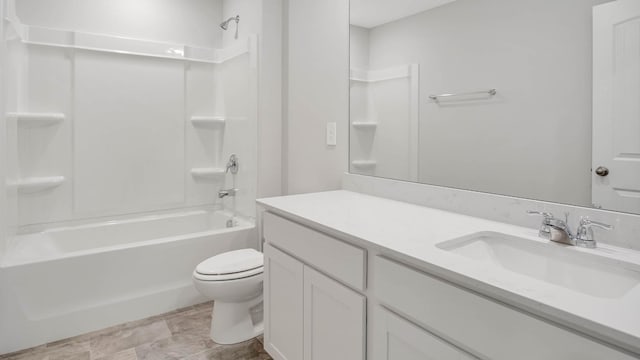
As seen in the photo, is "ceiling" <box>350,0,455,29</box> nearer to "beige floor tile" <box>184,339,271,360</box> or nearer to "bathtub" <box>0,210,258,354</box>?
"bathtub" <box>0,210,258,354</box>

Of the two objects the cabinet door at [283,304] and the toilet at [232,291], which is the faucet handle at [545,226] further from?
the toilet at [232,291]

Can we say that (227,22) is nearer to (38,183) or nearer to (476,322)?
(38,183)

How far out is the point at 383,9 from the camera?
193 cm

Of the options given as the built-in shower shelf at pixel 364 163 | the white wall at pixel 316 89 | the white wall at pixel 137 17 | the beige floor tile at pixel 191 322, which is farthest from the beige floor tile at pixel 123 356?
the white wall at pixel 137 17

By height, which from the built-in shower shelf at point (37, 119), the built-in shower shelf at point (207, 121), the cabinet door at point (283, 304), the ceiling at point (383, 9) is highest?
the ceiling at point (383, 9)

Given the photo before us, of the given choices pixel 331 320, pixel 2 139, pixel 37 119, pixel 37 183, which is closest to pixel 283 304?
pixel 331 320

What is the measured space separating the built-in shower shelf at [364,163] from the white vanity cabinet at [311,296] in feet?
2.25

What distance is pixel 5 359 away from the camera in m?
1.90

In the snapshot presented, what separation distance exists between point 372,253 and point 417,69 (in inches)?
40.2

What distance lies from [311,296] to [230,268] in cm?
77

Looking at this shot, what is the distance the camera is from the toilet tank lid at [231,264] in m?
2.01

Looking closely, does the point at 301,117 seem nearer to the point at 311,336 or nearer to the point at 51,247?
the point at 311,336

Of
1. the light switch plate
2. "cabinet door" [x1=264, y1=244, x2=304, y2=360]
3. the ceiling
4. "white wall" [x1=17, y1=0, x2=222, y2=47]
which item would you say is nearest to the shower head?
"white wall" [x1=17, y1=0, x2=222, y2=47]

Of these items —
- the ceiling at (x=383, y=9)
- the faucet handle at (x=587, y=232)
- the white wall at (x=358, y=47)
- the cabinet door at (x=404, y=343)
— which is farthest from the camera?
the white wall at (x=358, y=47)
